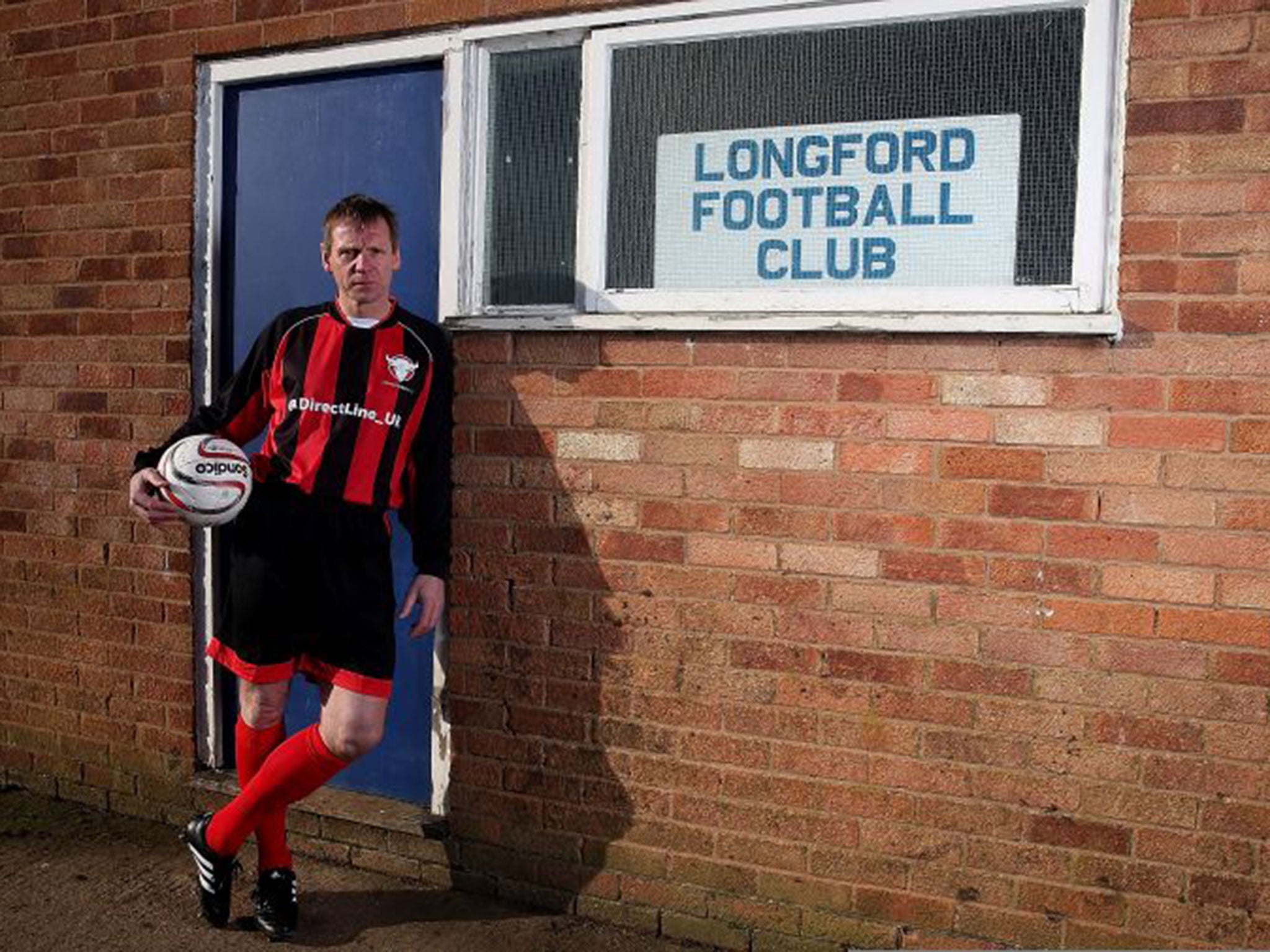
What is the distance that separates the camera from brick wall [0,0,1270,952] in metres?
3.01

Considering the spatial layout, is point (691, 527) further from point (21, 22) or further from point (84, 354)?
point (21, 22)

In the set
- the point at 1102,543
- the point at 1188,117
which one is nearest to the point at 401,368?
the point at 1102,543

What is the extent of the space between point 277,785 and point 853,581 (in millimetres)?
1816

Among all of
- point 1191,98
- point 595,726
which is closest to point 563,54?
point 1191,98

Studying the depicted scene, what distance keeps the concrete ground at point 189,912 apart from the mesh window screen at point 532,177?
6.43 feet

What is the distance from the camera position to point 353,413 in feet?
11.8

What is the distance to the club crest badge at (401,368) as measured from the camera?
12.0ft

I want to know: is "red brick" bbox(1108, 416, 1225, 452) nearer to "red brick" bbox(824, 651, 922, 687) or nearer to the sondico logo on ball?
"red brick" bbox(824, 651, 922, 687)

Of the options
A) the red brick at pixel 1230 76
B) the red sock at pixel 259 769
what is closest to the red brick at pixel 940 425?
the red brick at pixel 1230 76

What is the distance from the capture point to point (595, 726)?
12.2 feet

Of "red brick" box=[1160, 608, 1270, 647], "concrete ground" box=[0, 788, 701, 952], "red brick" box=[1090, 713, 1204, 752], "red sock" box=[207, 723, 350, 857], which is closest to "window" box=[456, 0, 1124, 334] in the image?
"red brick" box=[1160, 608, 1270, 647]

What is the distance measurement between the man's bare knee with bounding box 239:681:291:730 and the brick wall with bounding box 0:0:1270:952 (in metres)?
0.57

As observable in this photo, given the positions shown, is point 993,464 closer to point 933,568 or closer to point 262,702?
point 933,568

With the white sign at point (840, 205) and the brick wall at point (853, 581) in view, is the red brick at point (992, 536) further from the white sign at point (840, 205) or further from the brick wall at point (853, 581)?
the white sign at point (840, 205)
